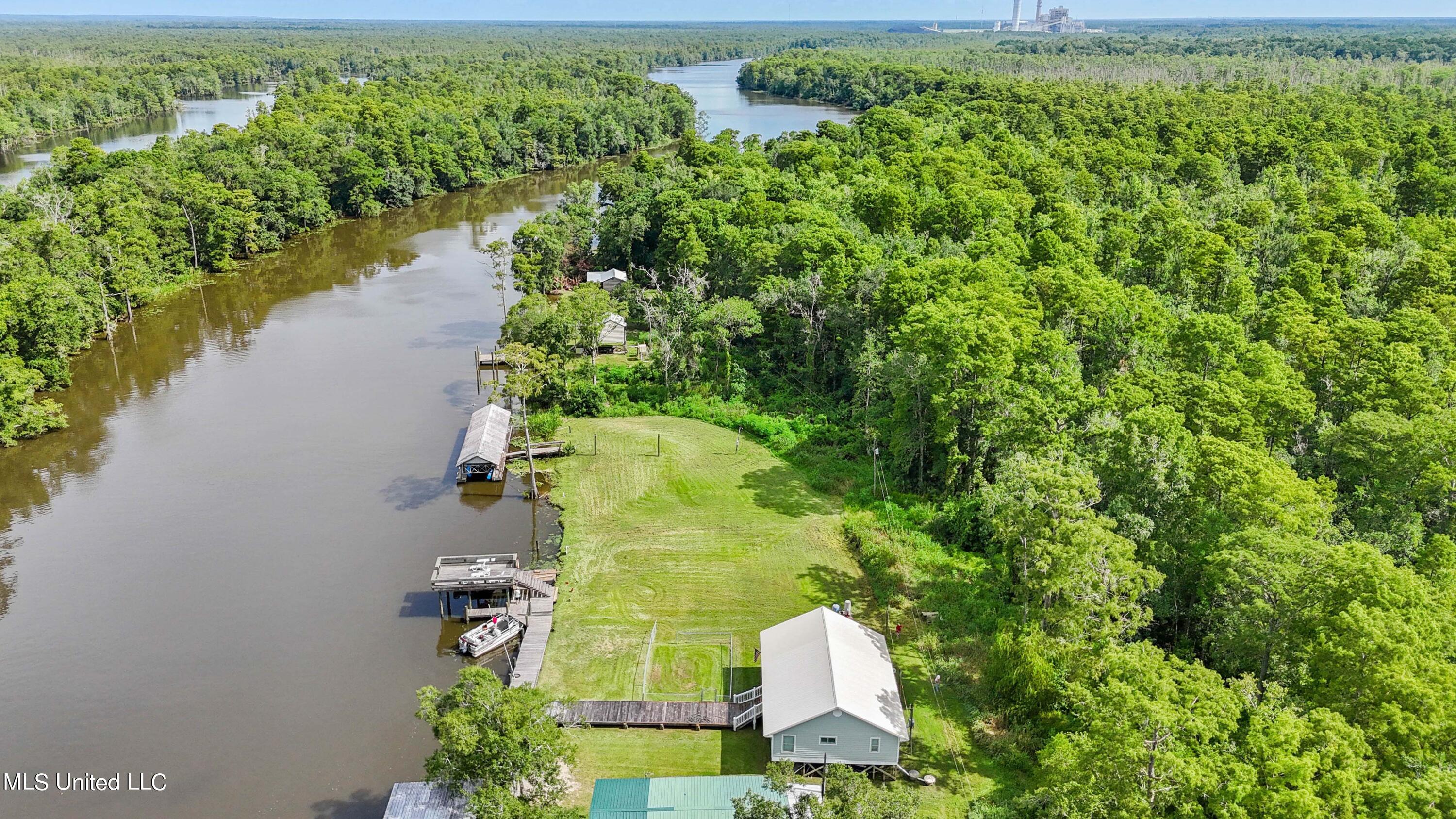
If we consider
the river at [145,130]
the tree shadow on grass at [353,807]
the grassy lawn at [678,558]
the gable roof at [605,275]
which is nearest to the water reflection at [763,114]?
the gable roof at [605,275]

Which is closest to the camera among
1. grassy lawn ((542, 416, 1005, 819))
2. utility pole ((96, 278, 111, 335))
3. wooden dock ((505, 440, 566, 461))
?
grassy lawn ((542, 416, 1005, 819))

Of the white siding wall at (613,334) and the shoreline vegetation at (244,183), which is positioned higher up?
the shoreline vegetation at (244,183)

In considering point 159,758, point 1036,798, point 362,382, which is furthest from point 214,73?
point 1036,798

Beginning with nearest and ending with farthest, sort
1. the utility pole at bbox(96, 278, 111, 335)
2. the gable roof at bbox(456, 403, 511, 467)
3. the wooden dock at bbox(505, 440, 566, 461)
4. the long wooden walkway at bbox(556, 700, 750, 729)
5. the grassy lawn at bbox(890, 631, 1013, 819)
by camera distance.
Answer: the grassy lawn at bbox(890, 631, 1013, 819)
the long wooden walkway at bbox(556, 700, 750, 729)
the gable roof at bbox(456, 403, 511, 467)
the wooden dock at bbox(505, 440, 566, 461)
the utility pole at bbox(96, 278, 111, 335)

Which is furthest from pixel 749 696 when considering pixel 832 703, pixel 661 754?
pixel 832 703

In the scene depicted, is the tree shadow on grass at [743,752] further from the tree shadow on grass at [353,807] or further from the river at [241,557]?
the tree shadow on grass at [353,807]

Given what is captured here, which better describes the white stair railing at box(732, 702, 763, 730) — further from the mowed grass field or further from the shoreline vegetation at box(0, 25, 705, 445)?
the shoreline vegetation at box(0, 25, 705, 445)

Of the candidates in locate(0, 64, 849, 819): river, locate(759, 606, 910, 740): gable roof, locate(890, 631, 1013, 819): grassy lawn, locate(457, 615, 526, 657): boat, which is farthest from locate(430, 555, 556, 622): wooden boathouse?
locate(890, 631, 1013, 819): grassy lawn
